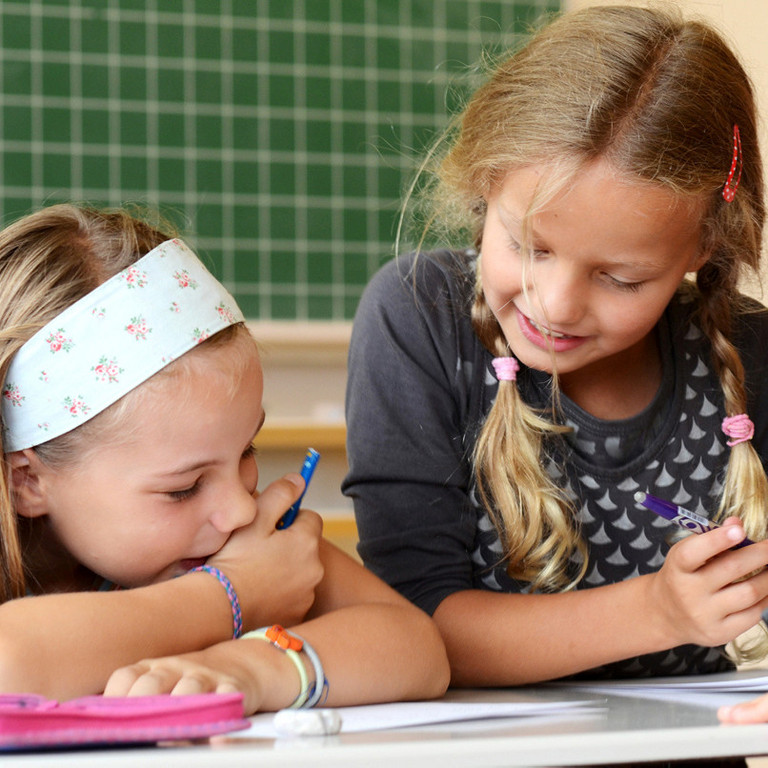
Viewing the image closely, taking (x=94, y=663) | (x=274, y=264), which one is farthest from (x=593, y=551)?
(x=274, y=264)

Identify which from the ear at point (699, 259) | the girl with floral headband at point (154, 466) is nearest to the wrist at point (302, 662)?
the girl with floral headband at point (154, 466)

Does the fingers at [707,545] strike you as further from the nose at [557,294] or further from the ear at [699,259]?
the ear at [699,259]

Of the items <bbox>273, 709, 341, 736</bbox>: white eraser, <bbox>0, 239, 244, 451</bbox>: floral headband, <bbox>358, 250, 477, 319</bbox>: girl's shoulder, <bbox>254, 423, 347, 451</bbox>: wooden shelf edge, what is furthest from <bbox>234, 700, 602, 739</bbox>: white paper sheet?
<bbox>254, 423, 347, 451</bbox>: wooden shelf edge

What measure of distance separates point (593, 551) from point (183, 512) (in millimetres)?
536

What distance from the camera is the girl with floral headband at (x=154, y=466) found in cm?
89

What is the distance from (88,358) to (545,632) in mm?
536

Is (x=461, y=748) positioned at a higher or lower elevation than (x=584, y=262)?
lower

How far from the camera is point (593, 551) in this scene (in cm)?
124

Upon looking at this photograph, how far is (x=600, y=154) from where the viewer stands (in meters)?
1.07

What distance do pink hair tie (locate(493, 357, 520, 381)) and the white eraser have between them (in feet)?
2.18

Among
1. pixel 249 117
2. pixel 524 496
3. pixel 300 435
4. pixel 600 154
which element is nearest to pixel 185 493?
pixel 524 496

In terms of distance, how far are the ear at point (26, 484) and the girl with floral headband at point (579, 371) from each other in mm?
393

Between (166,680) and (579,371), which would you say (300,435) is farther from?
(166,680)

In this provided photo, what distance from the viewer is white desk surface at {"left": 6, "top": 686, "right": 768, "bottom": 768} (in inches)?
20.1
